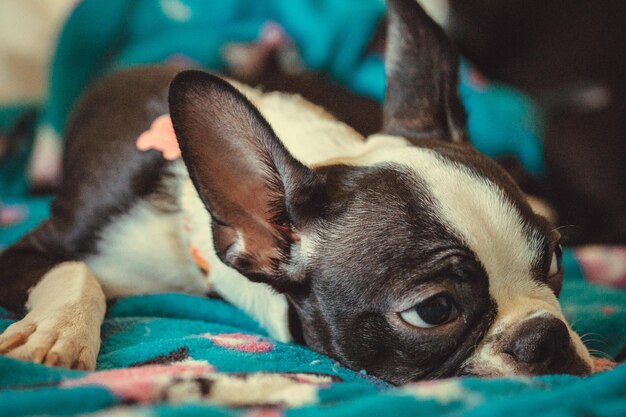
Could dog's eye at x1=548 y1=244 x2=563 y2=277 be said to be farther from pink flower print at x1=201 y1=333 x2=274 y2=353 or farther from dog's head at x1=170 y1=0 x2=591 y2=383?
pink flower print at x1=201 y1=333 x2=274 y2=353

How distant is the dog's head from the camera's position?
1439 mm

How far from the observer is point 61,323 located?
1.53 metres

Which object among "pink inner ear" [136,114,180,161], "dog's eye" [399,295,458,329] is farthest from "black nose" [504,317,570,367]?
"pink inner ear" [136,114,180,161]

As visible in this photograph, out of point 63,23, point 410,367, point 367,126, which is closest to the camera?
point 410,367

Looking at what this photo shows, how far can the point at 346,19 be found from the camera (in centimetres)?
317

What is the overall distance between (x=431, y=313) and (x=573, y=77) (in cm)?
207

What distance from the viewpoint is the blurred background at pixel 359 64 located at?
115 inches

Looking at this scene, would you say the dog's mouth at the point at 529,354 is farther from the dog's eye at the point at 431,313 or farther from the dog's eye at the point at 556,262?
the dog's eye at the point at 556,262

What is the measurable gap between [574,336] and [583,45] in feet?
6.59

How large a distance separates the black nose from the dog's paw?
2.75 ft

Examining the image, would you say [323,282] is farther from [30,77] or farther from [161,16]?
[30,77]

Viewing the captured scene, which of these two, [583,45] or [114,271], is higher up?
[583,45]

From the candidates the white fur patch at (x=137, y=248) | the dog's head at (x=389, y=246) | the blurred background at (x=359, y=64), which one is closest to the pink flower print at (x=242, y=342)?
the dog's head at (x=389, y=246)

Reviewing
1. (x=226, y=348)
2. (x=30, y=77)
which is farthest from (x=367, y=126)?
(x=30, y=77)
